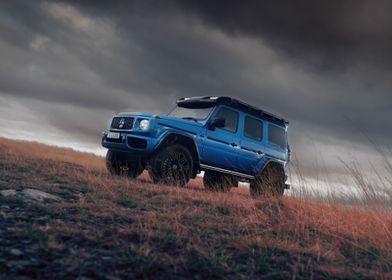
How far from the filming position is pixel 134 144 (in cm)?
721

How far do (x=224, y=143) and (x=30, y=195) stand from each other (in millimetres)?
4691

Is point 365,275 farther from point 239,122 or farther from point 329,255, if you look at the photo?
point 239,122

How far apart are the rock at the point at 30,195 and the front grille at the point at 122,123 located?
3.05m

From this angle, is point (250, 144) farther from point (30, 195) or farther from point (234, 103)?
point (30, 195)

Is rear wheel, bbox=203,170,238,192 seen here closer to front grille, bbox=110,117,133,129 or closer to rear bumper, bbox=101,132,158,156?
rear bumper, bbox=101,132,158,156

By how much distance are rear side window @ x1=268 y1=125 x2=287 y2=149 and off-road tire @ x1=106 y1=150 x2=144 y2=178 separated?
349cm

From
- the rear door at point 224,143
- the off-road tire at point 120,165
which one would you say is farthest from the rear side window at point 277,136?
the off-road tire at point 120,165

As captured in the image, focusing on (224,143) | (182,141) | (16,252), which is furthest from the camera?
(224,143)

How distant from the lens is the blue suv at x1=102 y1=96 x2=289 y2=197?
7.21 m

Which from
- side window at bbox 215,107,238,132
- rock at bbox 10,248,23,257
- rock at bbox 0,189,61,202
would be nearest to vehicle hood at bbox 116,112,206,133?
side window at bbox 215,107,238,132

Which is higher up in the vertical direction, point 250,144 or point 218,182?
point 250,144

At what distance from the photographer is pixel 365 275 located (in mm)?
2674

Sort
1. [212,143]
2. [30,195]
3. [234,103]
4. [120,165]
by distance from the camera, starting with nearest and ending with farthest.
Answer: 1. [30,195]
2. [212,143]
3. [234,103]
4. [120,165]

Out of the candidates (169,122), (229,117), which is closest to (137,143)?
(169,122)
